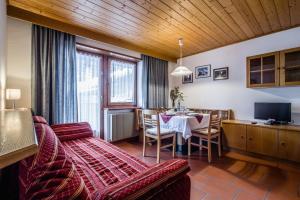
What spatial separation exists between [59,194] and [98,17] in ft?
8.12

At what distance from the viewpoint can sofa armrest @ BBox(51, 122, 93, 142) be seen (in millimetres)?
2223

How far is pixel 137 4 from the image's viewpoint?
6.90ft

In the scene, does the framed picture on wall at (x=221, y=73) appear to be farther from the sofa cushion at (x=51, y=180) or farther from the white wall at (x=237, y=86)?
the sofa cushion at (x=51, y=180)

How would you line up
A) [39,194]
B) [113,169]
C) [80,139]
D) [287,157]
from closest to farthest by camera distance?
[39,194], [113,169], [80,139], [287,157]

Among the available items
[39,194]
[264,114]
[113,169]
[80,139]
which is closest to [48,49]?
[80,139]

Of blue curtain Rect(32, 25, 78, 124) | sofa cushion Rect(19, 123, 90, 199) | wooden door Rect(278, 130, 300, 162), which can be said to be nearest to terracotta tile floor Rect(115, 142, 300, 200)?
wooden door Rect(278, 130, 300, 162)

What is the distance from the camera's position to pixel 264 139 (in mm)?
2725

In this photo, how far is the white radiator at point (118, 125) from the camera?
3.52 meters

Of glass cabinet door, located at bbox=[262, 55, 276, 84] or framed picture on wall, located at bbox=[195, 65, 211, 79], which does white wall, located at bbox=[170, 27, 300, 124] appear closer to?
framed picture on wall, located at bbox=[195, 65, 211, 79]

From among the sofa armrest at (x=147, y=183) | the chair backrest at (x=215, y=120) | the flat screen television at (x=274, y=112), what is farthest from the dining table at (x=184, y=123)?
the sofa armrest at (x=147, y=183)

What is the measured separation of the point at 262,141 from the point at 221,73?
5.51 feet

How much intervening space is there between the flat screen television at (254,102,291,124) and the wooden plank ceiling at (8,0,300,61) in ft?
4.50

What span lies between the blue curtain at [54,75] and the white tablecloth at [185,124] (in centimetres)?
169

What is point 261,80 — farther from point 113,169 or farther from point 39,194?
point 39,194
